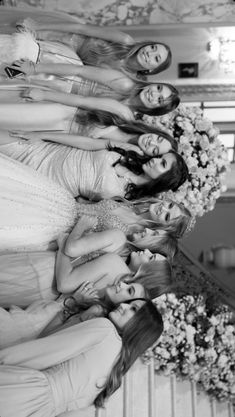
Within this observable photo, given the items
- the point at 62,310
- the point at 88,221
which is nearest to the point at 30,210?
the point at 88,221

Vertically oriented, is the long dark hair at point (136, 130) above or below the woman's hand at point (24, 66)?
below

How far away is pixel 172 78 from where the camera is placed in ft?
20.9

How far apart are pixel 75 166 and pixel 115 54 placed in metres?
0.98

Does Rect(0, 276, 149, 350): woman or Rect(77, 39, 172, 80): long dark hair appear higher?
Rect(77, 39, 172, 80): long dark hair

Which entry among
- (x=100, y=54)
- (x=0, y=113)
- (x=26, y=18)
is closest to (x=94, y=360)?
(x=0, y=113)

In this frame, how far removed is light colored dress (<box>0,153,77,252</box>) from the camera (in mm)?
3057

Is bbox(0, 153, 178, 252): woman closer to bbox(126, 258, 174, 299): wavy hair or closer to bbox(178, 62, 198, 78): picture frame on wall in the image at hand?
bbox(126, 258, 174, 299): wavy hair

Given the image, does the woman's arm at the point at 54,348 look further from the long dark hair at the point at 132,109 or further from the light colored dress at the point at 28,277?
the long dark hair at the point at 132,109

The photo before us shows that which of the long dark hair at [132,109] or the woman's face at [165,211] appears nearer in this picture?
the woman's face at [165,211]

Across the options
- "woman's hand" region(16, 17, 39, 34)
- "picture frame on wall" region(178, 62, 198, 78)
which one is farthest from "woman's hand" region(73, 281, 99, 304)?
"picture frame on wall" region(178, 62, 198, 78)

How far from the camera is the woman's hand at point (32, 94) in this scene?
3322 millimetres

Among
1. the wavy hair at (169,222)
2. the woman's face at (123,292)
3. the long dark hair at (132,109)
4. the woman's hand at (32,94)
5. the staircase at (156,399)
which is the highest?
the woman's hand at (32,94)

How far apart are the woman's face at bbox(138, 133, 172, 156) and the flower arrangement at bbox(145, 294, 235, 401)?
4.78ft

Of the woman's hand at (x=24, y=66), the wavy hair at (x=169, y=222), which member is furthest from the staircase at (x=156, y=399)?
the woman's hand at (x=24, y=66)
